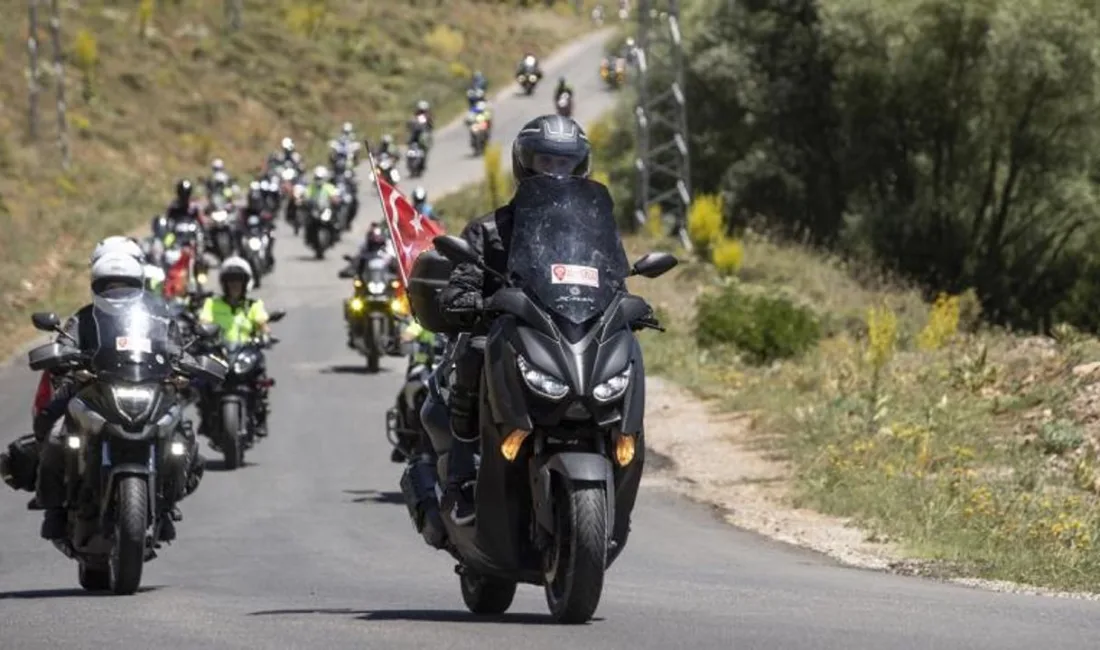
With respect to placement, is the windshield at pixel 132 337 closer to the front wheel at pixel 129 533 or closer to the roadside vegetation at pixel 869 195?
the front wheel at pixel 129 533

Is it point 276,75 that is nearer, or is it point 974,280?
point 974,280

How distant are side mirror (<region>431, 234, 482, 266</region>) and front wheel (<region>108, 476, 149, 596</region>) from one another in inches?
117

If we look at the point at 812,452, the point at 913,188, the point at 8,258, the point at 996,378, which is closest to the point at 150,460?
the point at 812,452

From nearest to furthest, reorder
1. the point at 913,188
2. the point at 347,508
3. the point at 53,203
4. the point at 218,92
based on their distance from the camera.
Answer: the point at 347,508, the point at 913,188, the point at 53,203, the point at 218,92

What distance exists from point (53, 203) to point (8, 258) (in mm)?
11871

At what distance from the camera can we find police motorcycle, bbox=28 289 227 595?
11.9m

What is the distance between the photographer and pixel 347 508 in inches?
760

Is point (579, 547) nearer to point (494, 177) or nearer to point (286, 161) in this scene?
point (494, 177)

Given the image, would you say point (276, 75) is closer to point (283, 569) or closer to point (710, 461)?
point (710, 461)

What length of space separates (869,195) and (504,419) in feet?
136

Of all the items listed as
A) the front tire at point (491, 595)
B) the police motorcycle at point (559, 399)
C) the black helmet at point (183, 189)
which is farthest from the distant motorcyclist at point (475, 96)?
the police motorcycle at point (559, 399)

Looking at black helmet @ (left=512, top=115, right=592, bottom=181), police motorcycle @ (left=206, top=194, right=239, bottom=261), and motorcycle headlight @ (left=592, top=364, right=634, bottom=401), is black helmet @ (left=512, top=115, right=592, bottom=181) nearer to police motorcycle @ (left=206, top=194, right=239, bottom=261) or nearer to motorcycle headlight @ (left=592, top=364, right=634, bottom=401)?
motorcycle headlight @ (left=592, top=364, right=634, bottom=401)

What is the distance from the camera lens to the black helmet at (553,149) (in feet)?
32.2

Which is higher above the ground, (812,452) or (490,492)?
(490,492)
